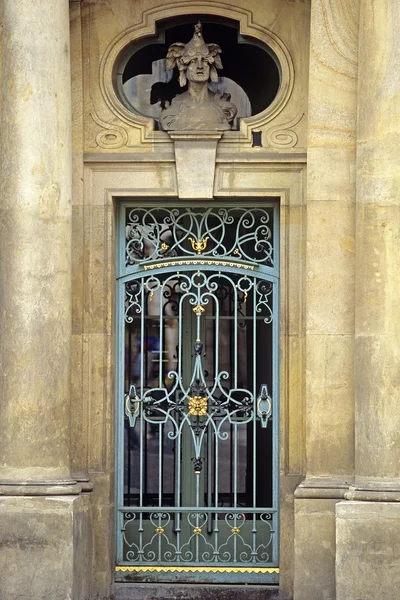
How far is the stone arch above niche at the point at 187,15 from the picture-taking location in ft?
42.5

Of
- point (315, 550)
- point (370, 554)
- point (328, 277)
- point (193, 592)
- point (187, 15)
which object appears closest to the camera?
point (370, 554)

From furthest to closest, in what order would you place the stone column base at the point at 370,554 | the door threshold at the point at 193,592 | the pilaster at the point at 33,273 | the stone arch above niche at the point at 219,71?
the stone arch above niche at the point at 219,71 → the door threshold at the point at 193,592 → the pilaster at the point at 33,273 → the stone column base at the point at 370,554

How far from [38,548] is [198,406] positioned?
6.71 ft

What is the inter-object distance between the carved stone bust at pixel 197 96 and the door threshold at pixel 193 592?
4064 millimetres

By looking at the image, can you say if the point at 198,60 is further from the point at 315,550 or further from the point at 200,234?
the point at 315,550

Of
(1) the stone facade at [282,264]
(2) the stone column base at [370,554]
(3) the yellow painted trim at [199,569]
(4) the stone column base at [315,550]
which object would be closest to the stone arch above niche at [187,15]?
(1) the stone facade at [282,264]

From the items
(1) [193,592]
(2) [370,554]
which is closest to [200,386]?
(1) [193,592]

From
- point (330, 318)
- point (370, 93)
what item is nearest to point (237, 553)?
point (330, 318)

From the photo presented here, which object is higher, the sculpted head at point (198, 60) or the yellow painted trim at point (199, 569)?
the sculpted head at point (198, 60)

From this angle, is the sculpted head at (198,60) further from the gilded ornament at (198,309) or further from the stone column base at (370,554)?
the stone column base at (370,554)

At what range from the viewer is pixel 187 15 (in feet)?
43.2

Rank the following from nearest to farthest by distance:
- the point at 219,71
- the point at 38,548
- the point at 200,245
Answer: the point at 38,548 → the point at 200,245 → the point at 219,71

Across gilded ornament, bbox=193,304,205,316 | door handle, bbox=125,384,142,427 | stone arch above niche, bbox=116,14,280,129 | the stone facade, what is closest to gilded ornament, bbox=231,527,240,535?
the stone facade

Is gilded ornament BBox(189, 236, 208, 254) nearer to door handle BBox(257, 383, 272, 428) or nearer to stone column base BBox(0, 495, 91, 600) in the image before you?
door handle BBox(257, 383, 272, 428)
